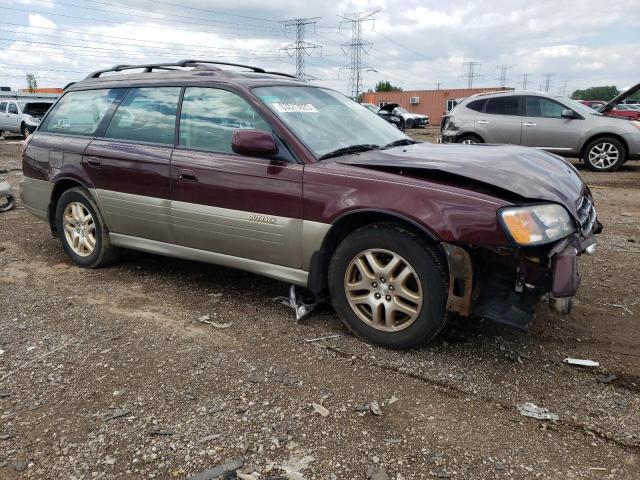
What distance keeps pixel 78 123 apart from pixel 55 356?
2397 millimetres

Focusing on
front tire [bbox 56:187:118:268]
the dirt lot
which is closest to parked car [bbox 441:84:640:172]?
the dirt lot

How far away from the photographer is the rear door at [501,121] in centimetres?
1138

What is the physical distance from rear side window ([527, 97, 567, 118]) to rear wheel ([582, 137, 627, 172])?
3.07ft

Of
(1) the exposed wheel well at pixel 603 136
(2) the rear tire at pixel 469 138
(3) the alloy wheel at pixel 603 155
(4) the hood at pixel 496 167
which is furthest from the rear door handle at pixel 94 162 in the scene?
(3) the alloy wheel at pixel 603 155

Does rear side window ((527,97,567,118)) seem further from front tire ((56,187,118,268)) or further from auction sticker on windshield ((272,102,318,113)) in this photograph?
front tire ((56,187,118,268))

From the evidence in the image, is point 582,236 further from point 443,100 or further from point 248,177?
point 443,100

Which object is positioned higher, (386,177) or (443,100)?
(443,100)

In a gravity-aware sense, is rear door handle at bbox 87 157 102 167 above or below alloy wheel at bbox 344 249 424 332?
above

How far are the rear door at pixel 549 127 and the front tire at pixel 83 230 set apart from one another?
918cm

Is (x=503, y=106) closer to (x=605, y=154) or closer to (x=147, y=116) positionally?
(x=605, y=154)

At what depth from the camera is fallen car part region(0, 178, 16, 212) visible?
737 cm

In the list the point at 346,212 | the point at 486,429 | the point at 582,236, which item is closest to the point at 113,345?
the point at 346,212

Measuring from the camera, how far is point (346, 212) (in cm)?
324

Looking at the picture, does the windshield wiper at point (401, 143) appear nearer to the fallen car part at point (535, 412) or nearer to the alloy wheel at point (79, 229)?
the fallen car part at point (535, 412)
